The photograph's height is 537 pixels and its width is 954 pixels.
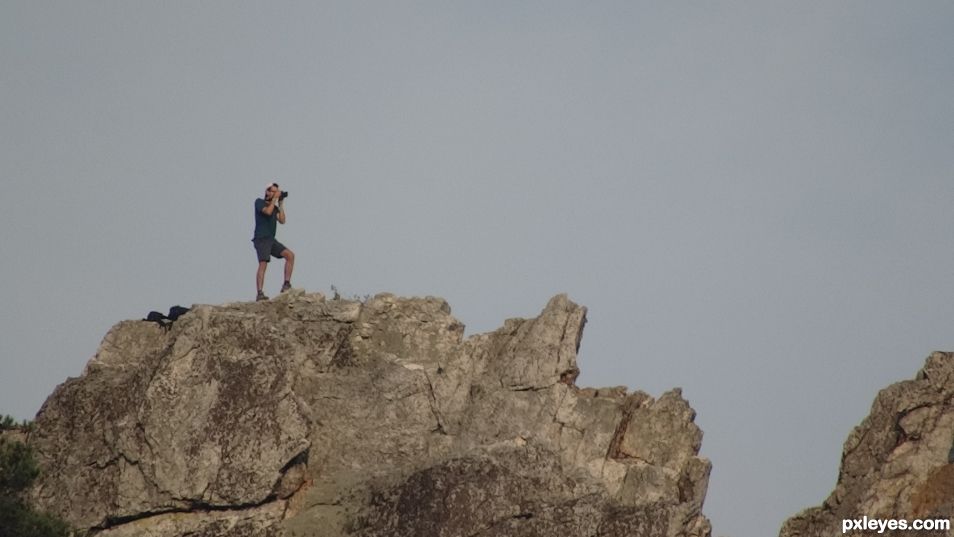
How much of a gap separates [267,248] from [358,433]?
8188 millimetres

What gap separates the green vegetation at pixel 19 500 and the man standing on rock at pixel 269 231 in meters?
10.5

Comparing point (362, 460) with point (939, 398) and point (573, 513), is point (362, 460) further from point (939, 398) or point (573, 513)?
point (939, 398)

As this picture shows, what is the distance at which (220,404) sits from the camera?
58500 millimetres

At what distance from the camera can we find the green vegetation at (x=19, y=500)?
5600 centimetres

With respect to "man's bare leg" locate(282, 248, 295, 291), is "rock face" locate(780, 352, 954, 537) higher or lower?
lower

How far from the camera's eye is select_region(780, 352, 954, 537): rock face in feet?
186

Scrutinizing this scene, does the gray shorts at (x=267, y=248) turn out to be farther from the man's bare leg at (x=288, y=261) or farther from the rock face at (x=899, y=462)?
the rock face at (x=899, y=462)

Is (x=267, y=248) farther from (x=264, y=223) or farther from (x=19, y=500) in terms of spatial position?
(x=19, y=500)

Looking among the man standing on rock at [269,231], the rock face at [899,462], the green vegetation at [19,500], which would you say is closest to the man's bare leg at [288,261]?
the man standing on rock at [269,231]

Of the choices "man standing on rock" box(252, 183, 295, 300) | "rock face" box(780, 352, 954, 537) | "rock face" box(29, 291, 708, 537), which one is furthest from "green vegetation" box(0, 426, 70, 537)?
"rock face" box(780, 352, 954, 537)

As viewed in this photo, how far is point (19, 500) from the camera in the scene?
57.8m

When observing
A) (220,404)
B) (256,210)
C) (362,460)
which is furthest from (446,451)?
(256,210)

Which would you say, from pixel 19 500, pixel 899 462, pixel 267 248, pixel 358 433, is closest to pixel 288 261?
pixel 267 248

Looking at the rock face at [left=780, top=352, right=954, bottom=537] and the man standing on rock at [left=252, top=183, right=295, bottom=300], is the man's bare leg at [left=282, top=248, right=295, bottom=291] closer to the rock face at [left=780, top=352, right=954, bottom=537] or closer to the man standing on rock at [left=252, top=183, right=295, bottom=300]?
the man standing on rock at [left=252, top=183, right=295, bottom=300]
